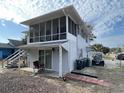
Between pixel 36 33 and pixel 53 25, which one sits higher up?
pixel 53 25

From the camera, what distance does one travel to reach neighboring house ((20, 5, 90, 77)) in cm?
1366

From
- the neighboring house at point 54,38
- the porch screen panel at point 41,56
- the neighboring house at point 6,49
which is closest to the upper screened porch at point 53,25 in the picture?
the neighboring house at point 54,38

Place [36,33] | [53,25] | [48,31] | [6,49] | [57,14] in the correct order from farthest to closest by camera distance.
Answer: [6,49], [36,33], [48,31], [53,25], [57,14]

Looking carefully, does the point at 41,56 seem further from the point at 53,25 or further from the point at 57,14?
the point at 57,14

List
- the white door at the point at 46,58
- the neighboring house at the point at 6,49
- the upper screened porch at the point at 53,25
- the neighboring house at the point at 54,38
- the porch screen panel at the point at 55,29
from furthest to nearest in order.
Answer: the neighboring house at the point at 6,49, the white door at the point at 46,58, the porch screen panel at the point at 55,29, the upper screened porch at the point at 53,25, the neighboring house at the point at 54,38

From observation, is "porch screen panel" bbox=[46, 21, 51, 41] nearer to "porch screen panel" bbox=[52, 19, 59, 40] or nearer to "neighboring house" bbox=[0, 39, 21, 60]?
"porch screen panel" bbox=[52, 19, 59, 40]

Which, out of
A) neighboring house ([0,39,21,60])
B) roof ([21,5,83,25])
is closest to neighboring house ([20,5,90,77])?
roof ([21,5,83,25])

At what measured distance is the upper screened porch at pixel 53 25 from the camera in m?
13.8

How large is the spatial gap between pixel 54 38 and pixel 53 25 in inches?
56.0

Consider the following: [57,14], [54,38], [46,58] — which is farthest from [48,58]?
Result: [57,14]

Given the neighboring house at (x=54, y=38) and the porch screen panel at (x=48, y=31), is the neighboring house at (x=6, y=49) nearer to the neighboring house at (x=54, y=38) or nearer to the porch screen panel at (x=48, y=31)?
the neighboring house at (x=54, y=38)

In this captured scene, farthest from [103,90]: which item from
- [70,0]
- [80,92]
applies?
[70,0]

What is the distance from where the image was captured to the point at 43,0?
52.5 feet

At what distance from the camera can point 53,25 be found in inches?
600
